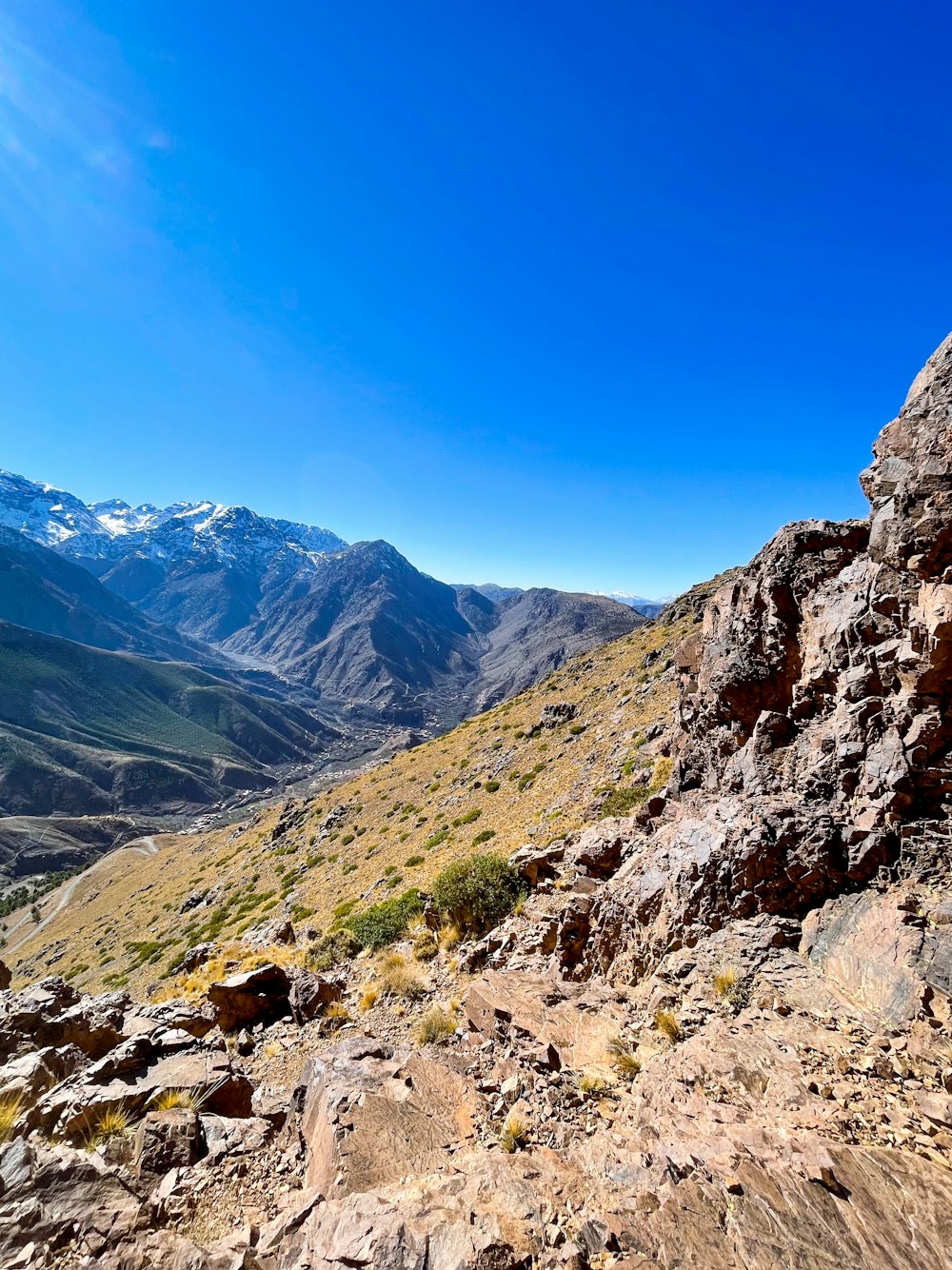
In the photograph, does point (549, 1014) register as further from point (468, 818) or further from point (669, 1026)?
point (468, 818)

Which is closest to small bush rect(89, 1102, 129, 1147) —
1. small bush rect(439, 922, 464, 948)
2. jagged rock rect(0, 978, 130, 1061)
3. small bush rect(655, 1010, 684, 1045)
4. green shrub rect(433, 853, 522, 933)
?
jagged rock rect(0, 978, 130, 1061)

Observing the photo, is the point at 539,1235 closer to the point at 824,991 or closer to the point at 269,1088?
the point at 824,991

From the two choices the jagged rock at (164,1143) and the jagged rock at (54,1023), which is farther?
the jagged rock at (54,1023)

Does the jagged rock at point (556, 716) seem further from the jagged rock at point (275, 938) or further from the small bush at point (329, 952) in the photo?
the small bush at point (329, 952)

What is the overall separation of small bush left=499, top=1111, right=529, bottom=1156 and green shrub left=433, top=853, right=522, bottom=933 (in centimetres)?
896

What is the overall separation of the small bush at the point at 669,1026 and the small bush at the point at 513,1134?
2.67 meters

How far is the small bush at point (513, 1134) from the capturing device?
6.75m

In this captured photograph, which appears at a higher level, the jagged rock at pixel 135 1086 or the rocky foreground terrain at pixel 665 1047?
the rocky foreground terrain at pixel 665 1047

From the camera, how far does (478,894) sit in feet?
55.4

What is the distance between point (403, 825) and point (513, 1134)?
30.3 m

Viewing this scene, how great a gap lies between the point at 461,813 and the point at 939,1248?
93.4 feet

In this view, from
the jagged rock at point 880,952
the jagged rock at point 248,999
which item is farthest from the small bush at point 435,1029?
the jagged rock at point 880,952

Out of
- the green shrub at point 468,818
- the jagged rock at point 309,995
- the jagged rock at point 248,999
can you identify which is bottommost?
the jagged rock at point 248,999

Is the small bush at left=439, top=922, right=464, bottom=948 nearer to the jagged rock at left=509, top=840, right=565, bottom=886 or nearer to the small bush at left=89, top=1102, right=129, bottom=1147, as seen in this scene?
the jagged rock at left=509, top=840, right=565, bottom=886
